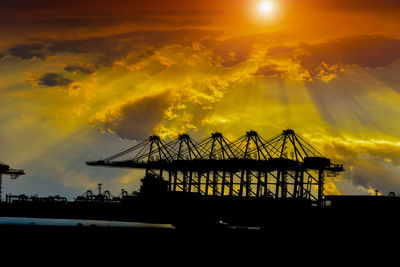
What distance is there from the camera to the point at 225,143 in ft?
544

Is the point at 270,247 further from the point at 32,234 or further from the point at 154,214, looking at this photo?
the point at 154,214

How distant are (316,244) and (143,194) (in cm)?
10111

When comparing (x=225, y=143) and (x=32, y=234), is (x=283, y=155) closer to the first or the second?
(x=225, y=143)

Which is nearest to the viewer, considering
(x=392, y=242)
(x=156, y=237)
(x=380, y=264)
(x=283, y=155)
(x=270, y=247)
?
(x=380, y=264)

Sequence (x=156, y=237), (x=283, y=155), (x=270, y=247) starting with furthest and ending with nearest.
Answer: (x=283, y=155) < (x=156, y=237) < (x=270, y=247)

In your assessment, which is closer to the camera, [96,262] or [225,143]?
[96,262]

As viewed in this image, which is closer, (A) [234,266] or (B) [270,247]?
(A) [234,266]

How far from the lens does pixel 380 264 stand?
5800cm

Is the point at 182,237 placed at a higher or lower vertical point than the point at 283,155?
lower

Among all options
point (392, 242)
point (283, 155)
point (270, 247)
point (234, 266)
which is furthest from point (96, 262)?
point (283, 155)

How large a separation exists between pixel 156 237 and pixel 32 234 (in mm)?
14999

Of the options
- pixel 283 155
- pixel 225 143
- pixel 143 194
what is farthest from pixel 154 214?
pixel 283 155

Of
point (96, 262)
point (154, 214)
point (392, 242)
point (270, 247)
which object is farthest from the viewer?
point (154, 214)

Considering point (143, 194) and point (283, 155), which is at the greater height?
point (283, 155)
